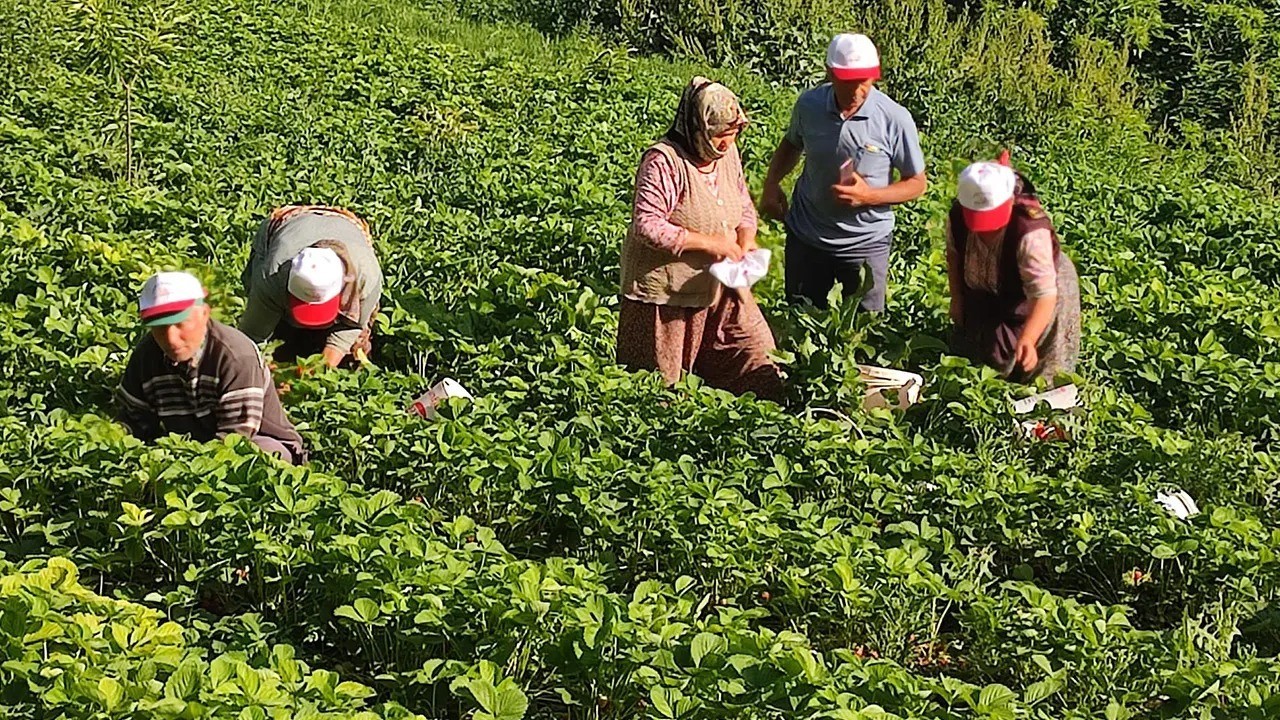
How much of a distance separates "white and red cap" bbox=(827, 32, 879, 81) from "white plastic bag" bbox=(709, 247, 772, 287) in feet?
2.86

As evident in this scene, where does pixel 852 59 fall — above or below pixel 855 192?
above

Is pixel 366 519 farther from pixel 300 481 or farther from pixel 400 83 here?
pixel 400 83

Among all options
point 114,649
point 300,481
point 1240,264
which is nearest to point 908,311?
point 1240,264

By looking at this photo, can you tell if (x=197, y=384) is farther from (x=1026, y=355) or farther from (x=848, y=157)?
(x=1026, y=355)

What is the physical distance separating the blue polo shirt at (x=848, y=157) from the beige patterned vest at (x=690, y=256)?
0.57m

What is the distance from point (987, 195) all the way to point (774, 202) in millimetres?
1311

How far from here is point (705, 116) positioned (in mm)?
6227

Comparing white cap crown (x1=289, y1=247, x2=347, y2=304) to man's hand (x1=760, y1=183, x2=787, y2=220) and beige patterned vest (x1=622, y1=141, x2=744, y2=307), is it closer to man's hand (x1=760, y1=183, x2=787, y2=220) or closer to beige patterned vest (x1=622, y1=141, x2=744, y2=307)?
beige patterned vest (x1=622, y1=141, x2=744, y2=307)

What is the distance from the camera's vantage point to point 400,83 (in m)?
11.9

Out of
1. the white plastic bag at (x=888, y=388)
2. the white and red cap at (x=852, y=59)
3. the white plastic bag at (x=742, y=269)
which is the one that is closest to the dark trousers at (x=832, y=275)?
the white plastic bag at (x=888, y=388)

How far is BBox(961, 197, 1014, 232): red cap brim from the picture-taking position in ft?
20.7

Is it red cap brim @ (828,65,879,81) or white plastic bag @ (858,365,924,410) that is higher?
red cap brim @ (828,65,879,81)

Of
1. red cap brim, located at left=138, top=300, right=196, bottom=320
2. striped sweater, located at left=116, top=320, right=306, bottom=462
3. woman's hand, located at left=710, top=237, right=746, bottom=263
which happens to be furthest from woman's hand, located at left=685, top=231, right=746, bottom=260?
red cap brim, located at left=138, top=300, right=196, bottom=320

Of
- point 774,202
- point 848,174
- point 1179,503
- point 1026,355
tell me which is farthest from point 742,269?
point 1179,503
